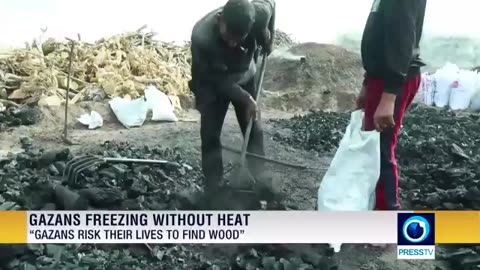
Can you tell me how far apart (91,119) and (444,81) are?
1.26 m

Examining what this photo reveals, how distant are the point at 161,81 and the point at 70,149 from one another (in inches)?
15.5

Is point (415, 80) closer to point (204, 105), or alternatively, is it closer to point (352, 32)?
point (352, 32)

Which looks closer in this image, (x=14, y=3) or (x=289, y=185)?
(x=14, y=3)

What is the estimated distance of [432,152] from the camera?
3.06m

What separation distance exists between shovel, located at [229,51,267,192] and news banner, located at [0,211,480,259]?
0.12 meters

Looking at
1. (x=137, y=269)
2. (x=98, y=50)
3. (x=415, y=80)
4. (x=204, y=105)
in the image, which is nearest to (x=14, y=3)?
(x=98, y=50)

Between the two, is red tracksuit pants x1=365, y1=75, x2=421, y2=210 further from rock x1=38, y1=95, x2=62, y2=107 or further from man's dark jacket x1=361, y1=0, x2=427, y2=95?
rock x1=38, y1=95, x2=62, y2=107

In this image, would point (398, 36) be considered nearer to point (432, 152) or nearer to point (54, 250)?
point (432, 152)

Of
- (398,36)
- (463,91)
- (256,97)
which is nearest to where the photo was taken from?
(398,36)

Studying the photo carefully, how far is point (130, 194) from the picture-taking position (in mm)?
2910

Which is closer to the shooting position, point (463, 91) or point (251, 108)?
point (251, 108)

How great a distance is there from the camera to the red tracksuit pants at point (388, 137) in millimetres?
2912

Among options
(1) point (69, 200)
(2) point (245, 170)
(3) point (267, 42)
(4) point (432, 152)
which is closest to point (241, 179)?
(2) point (245, 170)

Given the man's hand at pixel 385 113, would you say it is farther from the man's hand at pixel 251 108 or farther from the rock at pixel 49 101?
the rock at pixel 49 101
